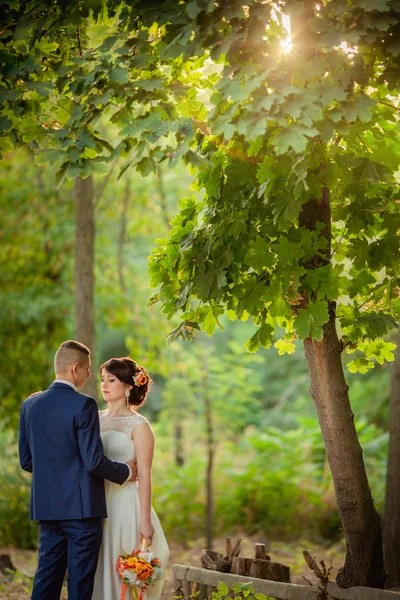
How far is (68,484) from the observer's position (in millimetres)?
4340

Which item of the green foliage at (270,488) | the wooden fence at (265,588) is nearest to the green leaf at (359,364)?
the wooden fence at (265,588)

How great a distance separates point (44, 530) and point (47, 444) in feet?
1.72

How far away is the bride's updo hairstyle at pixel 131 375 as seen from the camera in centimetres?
486

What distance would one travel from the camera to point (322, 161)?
4.25m

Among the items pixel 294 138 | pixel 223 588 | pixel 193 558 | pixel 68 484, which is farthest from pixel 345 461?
pixel 193 558

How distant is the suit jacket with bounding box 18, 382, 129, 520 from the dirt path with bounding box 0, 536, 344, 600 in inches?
68.9

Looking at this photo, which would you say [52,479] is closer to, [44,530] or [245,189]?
[44,530]

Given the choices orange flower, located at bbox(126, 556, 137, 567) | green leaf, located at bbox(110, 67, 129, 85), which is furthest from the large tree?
orange flower, located at bbox(126, 556, 137, 567)

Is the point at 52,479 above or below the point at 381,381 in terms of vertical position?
below

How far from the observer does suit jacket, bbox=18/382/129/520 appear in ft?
14.1

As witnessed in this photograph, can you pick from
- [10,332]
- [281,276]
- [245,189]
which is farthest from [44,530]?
[10,332]

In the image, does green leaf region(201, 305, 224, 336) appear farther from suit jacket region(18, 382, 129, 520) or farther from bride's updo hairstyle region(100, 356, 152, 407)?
suit jacket region(18, 382, 129, 520)

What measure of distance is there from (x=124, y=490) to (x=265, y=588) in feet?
3.55

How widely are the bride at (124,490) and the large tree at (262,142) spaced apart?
619mm
